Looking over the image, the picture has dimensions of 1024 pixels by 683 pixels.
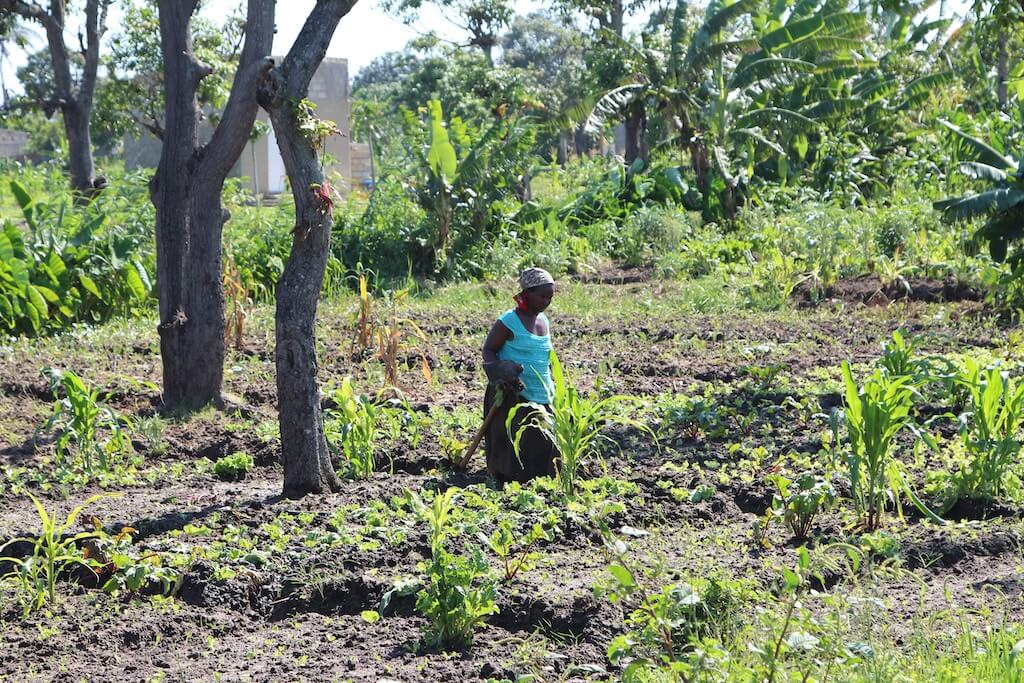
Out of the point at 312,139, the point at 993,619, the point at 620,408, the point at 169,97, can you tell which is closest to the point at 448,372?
the point at 620,408

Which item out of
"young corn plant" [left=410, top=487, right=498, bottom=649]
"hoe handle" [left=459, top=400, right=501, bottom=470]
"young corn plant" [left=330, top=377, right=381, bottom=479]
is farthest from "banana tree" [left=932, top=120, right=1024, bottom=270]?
"young corn plant" [left=410, top=487, right=498, bottom=649]

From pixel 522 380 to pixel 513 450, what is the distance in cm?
39

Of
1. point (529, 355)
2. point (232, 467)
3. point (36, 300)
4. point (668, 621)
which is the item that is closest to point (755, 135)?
point (36, 300)

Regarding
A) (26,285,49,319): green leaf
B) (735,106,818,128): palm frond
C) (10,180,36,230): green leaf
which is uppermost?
(735,106,818,128): palm frond

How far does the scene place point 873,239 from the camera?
13.5m

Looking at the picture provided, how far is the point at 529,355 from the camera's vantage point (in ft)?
21.3

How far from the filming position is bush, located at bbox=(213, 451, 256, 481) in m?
6.86

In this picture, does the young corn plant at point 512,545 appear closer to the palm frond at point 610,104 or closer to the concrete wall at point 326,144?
the palm frond at point 610,104

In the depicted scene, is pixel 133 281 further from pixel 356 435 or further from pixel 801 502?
pixel 801 502

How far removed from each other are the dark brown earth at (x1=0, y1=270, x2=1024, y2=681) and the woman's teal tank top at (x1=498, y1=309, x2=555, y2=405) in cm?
54

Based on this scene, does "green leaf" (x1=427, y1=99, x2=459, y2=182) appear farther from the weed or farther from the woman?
the weed

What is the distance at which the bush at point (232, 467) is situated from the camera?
270 inches

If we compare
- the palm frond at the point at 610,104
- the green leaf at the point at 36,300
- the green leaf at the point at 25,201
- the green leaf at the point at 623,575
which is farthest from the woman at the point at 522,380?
the palm frond at the point at 610,104

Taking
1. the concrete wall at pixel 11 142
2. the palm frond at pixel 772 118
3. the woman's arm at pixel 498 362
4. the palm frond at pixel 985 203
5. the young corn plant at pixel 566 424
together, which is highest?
the concrete wall at pixel 11 142
